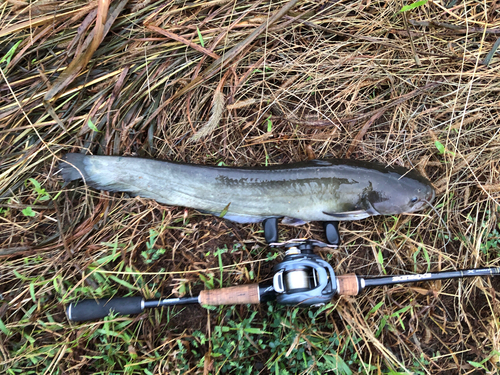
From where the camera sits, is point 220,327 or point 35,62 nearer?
point 220,327

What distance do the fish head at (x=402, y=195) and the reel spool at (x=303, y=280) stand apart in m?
0.77

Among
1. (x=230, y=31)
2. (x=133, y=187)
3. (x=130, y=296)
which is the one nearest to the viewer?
(x=130, y=296)

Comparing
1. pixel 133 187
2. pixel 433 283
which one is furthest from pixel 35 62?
pixel 433 283

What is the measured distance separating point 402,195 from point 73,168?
2774 millimetres

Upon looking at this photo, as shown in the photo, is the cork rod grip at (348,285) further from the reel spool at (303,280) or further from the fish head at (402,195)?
the fish head at (402,195)

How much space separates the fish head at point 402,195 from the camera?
7.83ft

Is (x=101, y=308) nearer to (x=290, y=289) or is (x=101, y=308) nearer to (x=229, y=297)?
(x=229, y=297)

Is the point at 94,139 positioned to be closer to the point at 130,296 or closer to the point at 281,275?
the point at 130,296

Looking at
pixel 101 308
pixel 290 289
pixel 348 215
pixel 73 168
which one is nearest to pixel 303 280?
pixel 290 289

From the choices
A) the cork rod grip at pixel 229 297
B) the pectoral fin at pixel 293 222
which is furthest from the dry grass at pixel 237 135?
the cork rod grip at pixel 229 297

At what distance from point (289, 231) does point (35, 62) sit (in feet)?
8.90

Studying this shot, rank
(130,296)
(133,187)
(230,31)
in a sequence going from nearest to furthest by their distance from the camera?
(130,296) < (133,187) < (230,31)

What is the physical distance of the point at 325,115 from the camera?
2.69 m

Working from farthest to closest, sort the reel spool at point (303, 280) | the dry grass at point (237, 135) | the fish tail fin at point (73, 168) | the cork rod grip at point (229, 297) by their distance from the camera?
the fish tail fin at point (73, 168)
the dry grass at point (237, 135)
the cork rod grip at point (229, 297)
the reel spool at point (303, 280)
